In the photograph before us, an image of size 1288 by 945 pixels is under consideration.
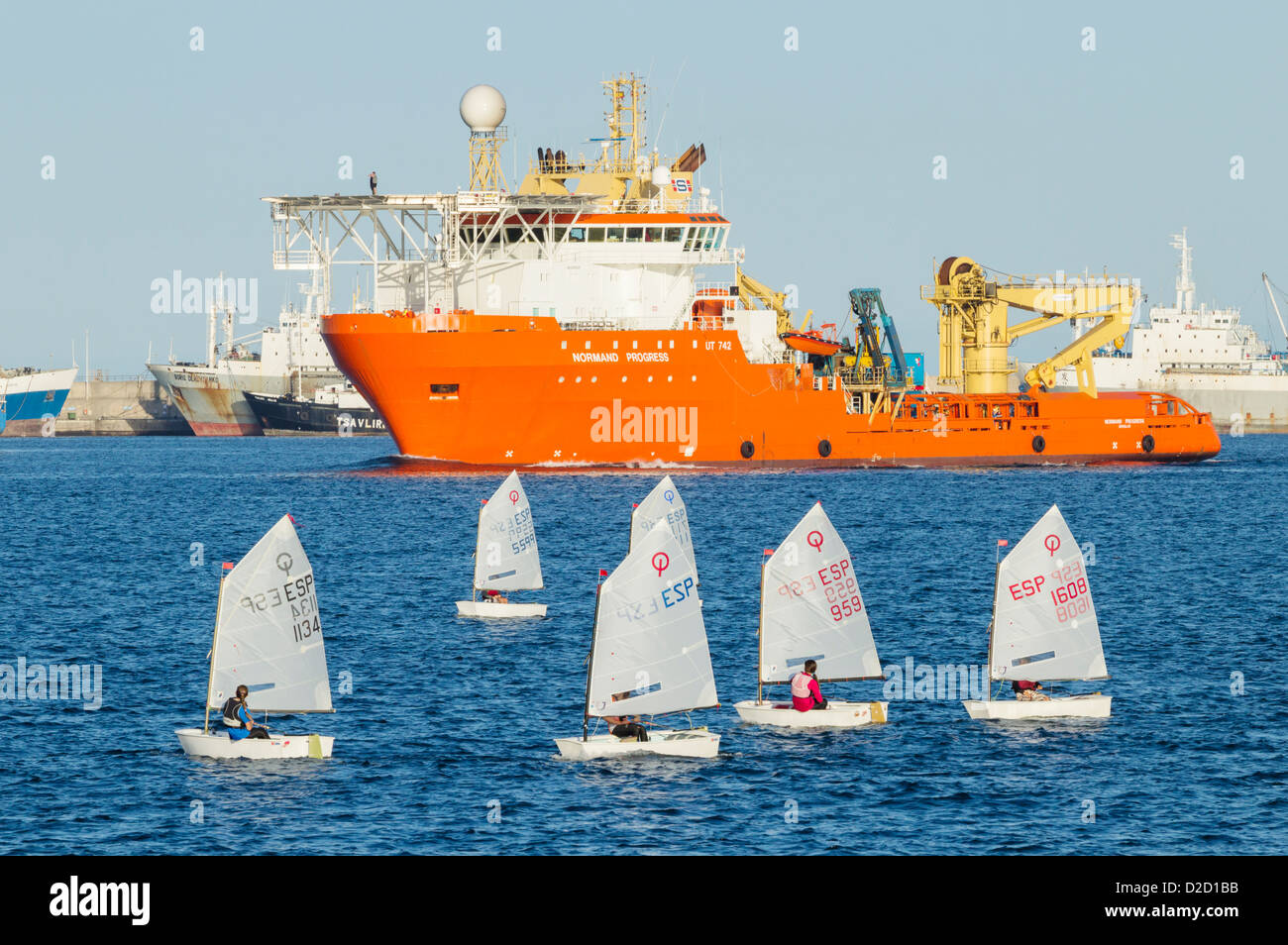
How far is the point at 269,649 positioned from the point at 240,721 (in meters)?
1.42

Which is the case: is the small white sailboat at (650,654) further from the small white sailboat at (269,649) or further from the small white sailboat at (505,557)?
the small white sailboat at (505,557)

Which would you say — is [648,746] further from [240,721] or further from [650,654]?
[240,721]

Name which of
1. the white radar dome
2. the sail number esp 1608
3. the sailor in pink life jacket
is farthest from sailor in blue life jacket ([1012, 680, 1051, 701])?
the white radar dome

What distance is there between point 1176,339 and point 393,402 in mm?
120867

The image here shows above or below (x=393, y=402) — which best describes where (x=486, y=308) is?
above

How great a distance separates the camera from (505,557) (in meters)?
48.1

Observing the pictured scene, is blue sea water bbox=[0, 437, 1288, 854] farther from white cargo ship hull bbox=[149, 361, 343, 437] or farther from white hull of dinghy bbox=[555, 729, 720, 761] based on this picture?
white cargo ship hull bbox=[149, 361, 343, 437]

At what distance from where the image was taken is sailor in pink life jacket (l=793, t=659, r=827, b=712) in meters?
31.2

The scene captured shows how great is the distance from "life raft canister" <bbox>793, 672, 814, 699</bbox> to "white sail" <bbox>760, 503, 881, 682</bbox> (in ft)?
2.59

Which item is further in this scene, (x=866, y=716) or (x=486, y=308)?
(x=486, y=308)

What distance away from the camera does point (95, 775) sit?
28250mm

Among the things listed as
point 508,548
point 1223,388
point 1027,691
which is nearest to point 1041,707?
point 1027,691
